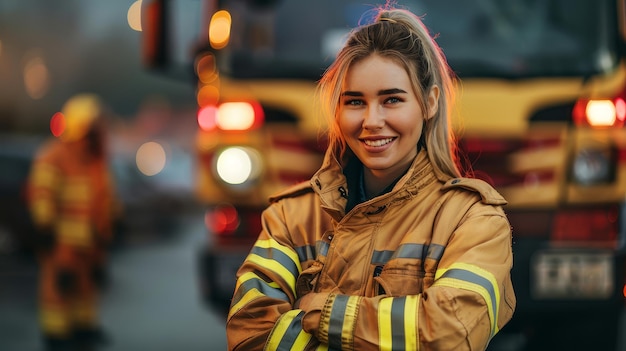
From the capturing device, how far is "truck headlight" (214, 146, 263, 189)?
16.9 ft

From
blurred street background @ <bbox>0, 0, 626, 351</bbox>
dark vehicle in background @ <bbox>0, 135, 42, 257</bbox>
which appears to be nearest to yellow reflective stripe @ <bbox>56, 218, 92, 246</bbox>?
blurred street background @ <bbox>0, 0, 626, 351</bbox>

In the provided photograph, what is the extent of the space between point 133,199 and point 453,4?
14.4 metres

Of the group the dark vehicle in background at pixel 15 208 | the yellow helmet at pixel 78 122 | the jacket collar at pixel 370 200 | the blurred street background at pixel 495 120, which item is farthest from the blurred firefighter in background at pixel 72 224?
the dark vehicle in background at pixel 15 208

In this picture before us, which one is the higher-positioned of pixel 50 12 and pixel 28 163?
pixel 50 12

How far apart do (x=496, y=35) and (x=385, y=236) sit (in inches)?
121

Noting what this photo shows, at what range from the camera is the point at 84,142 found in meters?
8.06

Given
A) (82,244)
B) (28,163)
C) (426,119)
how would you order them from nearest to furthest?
(426,119)
(82,244)
(28,163)

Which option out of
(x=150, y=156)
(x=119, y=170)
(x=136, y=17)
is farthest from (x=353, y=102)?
(x=150, y=156)

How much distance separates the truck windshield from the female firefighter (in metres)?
2.74

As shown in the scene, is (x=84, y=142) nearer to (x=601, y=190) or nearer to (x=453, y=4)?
(x=453, y=4)

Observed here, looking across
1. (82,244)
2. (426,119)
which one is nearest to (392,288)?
(426,119)

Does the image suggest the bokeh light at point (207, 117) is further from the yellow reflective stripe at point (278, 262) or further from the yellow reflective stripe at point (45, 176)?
the yellow reflective stripe at point (278, 262)

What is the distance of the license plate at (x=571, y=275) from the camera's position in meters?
4.75

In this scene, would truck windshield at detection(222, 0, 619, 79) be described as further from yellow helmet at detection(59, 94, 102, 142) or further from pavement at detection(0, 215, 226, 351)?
yellow helmet at detection(59, 94, 102, 142)
